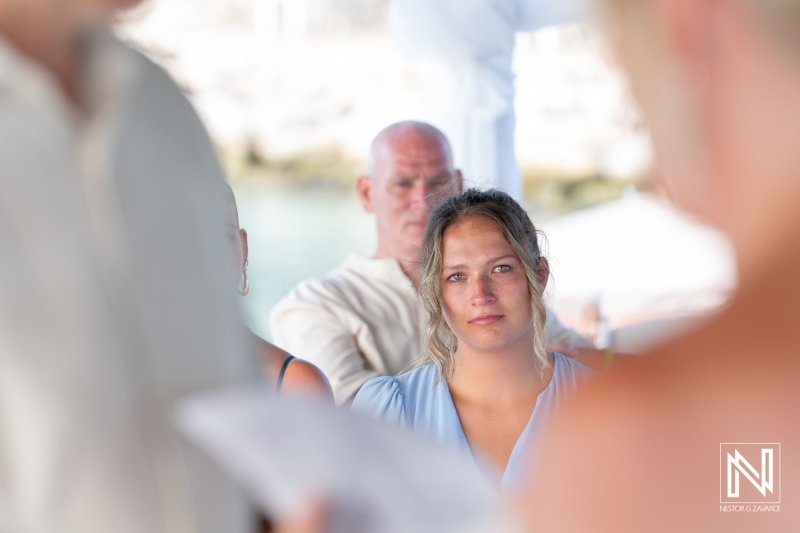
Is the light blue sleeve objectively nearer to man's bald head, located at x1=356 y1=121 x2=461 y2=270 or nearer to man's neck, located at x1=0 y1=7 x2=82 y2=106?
man's bald head, located at x1=356 y1=121 x2=461 y2=270

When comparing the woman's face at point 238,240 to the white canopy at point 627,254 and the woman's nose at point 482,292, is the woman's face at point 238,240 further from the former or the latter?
the white canopy at point 627,254

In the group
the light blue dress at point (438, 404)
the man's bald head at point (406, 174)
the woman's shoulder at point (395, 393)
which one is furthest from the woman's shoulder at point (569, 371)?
the man's bald head at point (406, 174)

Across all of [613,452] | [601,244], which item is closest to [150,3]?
[613,452]

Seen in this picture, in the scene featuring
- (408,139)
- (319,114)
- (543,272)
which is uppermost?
(319,114)

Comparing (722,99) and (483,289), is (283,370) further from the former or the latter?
(722,99)

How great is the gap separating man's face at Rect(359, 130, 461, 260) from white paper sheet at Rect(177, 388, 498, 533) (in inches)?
120

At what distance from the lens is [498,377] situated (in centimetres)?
257

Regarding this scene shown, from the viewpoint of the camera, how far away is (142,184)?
75 cm

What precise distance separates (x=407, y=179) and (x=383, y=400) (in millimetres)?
1490

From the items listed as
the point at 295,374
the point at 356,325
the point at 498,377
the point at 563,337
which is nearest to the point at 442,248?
the point at 498,377

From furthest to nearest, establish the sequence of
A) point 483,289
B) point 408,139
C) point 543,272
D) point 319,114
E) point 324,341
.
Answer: point 319,114
point 408,139
point 324,341
point 543,272
point 483,289

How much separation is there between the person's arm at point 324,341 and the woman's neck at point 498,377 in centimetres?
67

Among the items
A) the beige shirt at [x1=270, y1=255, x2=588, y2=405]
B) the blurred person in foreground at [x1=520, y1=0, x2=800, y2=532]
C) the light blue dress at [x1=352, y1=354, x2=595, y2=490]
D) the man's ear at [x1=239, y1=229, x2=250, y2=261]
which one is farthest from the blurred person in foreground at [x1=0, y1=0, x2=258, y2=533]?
the beige shirt at [x1=270, y1=255, x2=588, y2=405]

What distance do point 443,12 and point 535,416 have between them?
2189 mm
